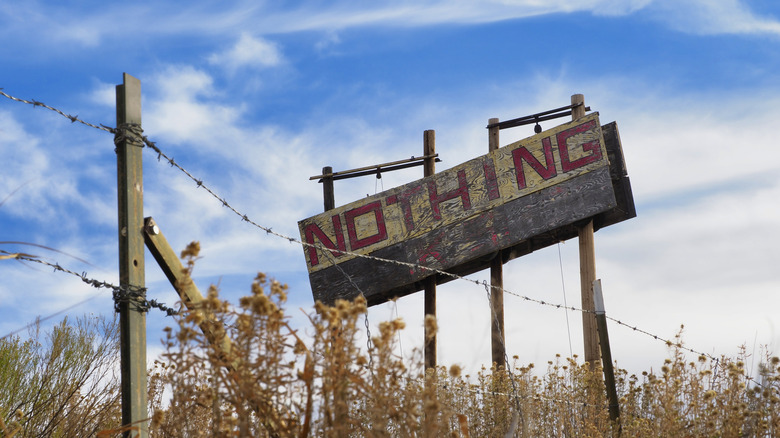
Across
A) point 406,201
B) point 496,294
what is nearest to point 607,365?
point 496,294

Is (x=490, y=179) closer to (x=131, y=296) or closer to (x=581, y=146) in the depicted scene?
(x=581, y=146)

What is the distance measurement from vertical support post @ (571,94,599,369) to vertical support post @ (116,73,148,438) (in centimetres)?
700

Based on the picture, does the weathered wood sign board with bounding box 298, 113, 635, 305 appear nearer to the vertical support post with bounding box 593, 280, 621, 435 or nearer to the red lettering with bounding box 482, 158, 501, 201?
the red lettering with bounding box 482, 158, 501, 201

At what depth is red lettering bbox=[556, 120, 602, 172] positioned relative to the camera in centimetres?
1081

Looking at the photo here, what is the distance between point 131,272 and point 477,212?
294 inches

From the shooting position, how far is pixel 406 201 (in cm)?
1174

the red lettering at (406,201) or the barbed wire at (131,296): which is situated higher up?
the red lettering at (406,201)

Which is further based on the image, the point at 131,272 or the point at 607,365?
the point at 607,365

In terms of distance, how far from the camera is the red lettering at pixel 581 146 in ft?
35.5

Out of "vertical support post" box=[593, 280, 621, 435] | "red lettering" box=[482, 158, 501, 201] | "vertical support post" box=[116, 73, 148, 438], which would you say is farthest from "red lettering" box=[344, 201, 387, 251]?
"vertical support post" box=[116, 73, 148, 438]

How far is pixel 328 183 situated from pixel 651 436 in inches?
307

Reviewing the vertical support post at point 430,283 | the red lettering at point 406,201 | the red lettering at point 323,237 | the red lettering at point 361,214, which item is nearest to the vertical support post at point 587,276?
the vertical support post at point 430,283

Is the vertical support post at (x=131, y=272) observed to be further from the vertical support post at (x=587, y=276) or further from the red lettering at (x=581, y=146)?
the red lettering at (x=581, y=146)

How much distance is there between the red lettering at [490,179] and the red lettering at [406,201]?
3.64 ft
